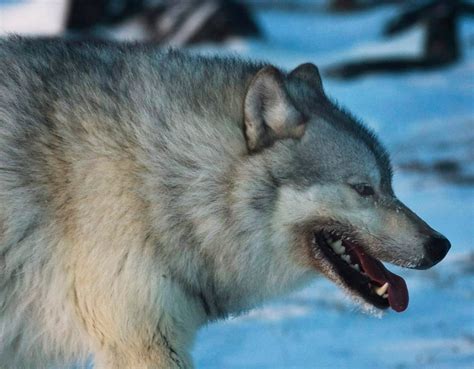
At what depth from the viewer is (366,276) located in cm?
454

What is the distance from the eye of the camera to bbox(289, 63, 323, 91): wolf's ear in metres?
4.75

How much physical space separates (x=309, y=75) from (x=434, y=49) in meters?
12.1

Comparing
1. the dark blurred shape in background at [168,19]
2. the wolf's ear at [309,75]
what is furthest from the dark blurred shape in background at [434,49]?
the wolf's ear at [309,75]

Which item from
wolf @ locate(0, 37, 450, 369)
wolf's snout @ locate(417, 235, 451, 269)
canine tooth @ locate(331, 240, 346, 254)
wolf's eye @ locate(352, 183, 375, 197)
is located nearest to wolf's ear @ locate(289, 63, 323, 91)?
wolf @ locate(0, 37, 450, 369)

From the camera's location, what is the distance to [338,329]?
746 centimetres

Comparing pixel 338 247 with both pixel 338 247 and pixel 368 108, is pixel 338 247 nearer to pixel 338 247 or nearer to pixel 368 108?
pixel 338 247

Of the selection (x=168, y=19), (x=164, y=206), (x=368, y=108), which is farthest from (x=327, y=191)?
(x=168, y=19)

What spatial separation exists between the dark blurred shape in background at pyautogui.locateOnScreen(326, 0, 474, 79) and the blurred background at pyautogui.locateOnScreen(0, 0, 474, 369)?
0.8 inches

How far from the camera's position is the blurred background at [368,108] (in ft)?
23.3

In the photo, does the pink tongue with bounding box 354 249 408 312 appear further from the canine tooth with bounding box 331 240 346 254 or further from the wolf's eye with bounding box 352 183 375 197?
the wolf's eye with bounding box 352 183 375 197

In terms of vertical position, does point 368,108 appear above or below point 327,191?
below

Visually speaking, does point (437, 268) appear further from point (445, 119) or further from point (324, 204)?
point (445, 119)

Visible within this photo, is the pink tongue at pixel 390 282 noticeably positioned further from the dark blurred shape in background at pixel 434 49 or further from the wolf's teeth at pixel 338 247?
the dark blurred shape in background at pixel 434 49

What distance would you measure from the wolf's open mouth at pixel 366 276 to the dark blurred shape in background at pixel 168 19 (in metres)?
12.9
